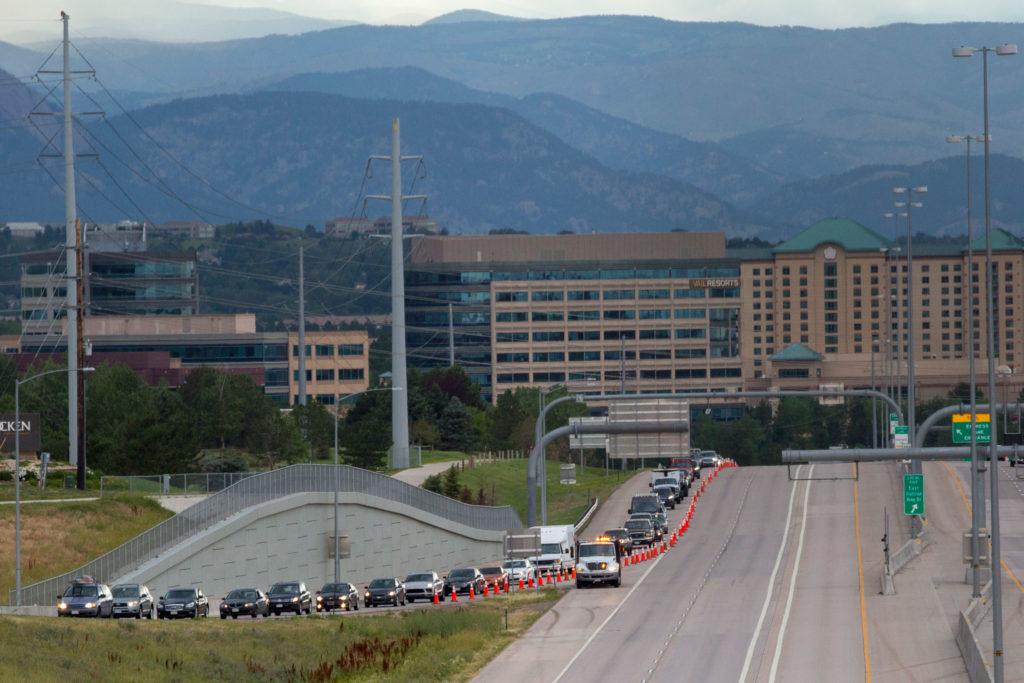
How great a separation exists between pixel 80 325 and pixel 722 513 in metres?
43.7

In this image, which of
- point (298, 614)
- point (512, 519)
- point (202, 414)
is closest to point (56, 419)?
point (202, 414)

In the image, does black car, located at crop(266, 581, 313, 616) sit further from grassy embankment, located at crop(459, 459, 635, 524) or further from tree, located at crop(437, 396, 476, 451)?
tree, located at crop(437, 396, 476, 451)

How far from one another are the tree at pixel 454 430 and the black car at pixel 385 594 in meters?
92.9

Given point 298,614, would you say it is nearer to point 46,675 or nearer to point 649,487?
point 46,675

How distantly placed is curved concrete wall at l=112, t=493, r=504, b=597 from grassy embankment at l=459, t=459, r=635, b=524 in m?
26.3

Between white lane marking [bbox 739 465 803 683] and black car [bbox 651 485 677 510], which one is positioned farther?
black car [bbox 651 485 677 510]

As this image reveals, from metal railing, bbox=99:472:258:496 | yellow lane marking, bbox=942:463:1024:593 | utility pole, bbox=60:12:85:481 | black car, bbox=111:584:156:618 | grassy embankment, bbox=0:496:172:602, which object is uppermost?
utility pole, bbox=60:12:85:481

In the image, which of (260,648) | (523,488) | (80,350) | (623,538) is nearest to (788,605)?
(260,648)

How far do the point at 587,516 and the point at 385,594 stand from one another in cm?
4307

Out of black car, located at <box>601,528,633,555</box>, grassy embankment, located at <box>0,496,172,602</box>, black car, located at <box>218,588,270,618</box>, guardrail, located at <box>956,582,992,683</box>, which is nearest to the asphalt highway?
black car, located at <box>601,528,633,555</box>

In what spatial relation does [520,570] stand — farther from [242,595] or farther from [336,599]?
[242,595]

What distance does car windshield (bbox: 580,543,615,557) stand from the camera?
73.8 meters

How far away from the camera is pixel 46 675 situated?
4297cm

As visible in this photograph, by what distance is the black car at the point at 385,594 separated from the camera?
71125 mm
